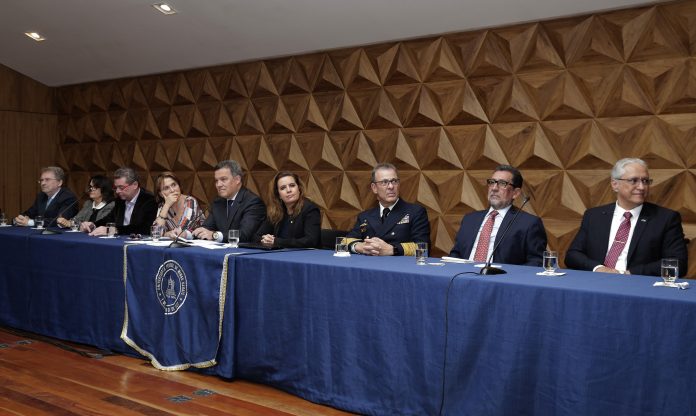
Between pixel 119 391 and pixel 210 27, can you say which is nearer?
pixel 119 391

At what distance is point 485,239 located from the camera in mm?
4352

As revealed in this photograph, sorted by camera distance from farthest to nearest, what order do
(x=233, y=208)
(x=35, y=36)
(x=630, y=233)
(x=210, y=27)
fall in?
(x=35, y=36), (x=210, y=27), (x=233, y=208), (x=630, y=233)

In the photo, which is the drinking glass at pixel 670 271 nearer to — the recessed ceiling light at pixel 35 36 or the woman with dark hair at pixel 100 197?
the woman with dark hair at pixel 100 197

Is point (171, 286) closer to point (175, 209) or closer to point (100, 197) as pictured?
point (175, 209)

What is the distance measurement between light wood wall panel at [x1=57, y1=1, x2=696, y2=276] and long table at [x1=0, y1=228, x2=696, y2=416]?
1960 millimetres

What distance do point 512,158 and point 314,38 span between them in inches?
83.9

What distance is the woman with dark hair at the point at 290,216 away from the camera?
497 cm

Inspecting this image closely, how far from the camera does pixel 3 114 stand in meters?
8.57

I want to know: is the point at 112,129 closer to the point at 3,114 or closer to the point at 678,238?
the point at 3,114

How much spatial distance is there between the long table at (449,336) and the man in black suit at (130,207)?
134 cm

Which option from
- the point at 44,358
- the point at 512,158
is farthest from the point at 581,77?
the point at 44,358

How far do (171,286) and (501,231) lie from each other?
2.02 metres

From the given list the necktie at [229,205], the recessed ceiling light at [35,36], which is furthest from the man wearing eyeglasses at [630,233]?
the recessed ceiling light at [35,36]

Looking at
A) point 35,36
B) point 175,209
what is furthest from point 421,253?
point 35,36
